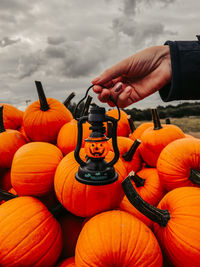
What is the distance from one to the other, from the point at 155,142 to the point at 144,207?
113cm

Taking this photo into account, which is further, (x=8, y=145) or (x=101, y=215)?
(x=8, y=145)

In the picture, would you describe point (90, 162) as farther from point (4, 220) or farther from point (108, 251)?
point (4, 220)

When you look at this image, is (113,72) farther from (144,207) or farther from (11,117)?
(11,117)

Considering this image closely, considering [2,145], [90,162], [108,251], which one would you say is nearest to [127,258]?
[108,251]

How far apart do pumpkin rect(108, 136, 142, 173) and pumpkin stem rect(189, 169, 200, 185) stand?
0.64 m

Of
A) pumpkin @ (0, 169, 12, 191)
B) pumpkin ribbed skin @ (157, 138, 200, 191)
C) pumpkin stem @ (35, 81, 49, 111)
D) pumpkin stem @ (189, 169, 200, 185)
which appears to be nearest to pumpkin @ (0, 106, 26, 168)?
pumpkin @ (0, 169, 12, 191)

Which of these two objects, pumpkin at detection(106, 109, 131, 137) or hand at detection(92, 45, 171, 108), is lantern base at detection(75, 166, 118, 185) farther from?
pumpkin at detection(106, 109, 131, 137)

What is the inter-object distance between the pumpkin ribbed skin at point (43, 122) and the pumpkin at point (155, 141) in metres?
1.12

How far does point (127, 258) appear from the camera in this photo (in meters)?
1.20

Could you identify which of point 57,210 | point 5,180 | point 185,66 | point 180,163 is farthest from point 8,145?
point 185,66

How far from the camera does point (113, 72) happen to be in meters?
2.12

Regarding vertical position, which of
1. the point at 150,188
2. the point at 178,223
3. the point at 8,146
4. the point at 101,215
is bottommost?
the point at 150,188

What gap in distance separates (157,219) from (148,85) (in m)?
1.73

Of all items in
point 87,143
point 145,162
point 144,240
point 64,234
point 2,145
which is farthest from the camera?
point 145,162
